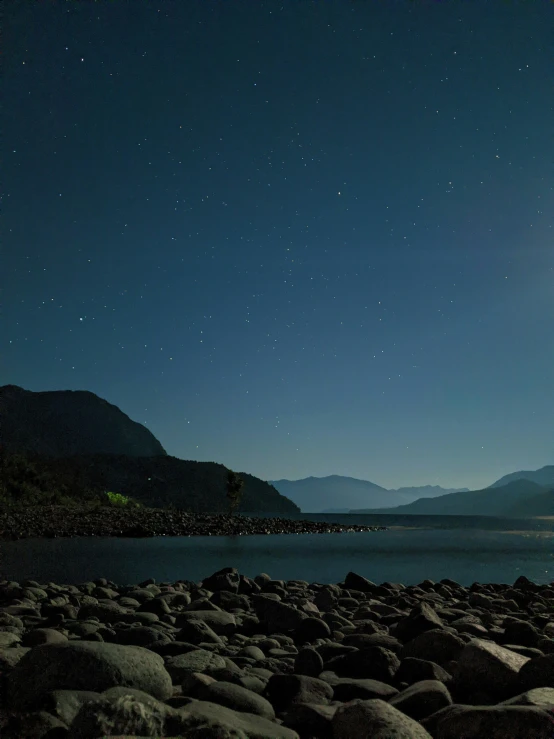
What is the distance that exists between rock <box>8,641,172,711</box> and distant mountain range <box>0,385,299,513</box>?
56.3 m

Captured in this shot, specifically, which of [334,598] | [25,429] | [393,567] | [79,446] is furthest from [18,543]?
[79,446]

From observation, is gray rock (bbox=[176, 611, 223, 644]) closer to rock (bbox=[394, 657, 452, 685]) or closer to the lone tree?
rock (bbox=[394, 657, 452, 685])

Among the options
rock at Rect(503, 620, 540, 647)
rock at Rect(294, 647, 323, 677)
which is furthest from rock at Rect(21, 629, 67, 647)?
rock at Rect(503, 620, 540, 647)

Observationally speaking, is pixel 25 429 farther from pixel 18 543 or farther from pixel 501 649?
pixel 501 649

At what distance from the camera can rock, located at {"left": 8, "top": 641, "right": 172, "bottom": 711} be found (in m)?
5.09

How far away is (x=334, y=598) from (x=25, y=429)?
146 metres

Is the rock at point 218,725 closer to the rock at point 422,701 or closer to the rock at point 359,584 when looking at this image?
the rock at point 422,701

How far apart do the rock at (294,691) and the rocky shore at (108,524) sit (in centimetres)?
3993

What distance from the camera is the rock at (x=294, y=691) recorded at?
5.80 metres

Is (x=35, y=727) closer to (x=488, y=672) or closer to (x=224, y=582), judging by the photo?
(x=488, y=672)

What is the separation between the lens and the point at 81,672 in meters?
5.14

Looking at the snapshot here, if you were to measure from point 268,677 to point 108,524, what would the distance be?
163 feet

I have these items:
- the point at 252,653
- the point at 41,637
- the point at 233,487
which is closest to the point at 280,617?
the point at 252,653

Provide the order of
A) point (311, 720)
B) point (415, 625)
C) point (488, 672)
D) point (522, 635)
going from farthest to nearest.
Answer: point (415, 625) → point (522, 635) → point (488, 672) → point (311, 720)
